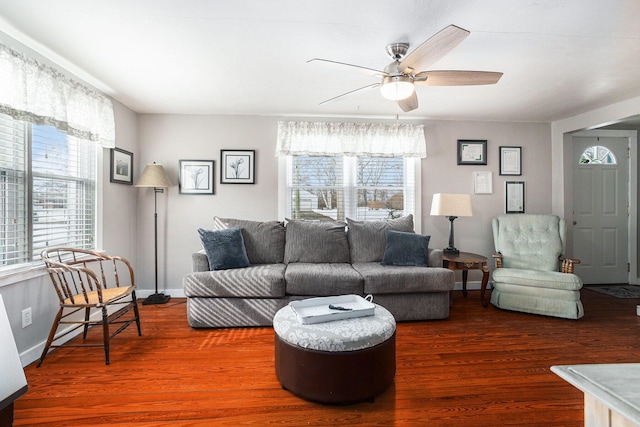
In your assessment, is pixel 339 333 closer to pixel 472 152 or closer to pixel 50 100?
pixel 50 100

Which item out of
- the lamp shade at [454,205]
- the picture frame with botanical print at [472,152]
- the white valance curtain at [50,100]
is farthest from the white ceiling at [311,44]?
the lamp shade at [454,205]

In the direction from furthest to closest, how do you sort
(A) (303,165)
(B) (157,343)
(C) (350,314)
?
1. (A) (303,165)
2. (B) (157,343)
3. (C) (350,314)

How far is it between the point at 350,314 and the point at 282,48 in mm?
1961

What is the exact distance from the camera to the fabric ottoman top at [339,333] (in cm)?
166

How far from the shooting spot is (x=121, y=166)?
332 centimetres

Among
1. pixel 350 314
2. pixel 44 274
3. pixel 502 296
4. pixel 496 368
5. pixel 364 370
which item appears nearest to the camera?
pixel 364 370

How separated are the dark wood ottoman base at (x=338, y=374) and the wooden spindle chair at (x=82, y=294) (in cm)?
145

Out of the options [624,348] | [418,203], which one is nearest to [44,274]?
[418,203]

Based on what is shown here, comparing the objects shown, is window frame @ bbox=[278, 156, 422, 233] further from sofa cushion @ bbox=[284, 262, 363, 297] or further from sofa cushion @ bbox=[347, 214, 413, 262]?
sofa cushion @ bbox=[284, 262, 363, 297]

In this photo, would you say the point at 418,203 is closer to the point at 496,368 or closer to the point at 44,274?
the point at 496,368

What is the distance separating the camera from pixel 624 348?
2324 millimetres

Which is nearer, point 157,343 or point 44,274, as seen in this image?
point 44,274

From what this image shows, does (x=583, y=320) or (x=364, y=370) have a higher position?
(x=364, y=370)

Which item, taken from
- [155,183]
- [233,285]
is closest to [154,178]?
[155,183]
